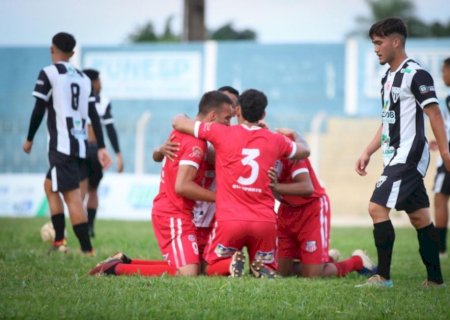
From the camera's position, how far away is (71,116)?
9891mm

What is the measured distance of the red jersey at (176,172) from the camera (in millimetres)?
7816

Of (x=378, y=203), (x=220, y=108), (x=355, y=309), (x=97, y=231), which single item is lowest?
(x=97, y=231)

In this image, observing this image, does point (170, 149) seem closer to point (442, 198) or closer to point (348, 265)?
point (348, 265)

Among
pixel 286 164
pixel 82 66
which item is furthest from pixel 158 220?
pixel 82 66

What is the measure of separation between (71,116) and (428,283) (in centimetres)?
432

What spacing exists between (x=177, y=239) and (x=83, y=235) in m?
2.30

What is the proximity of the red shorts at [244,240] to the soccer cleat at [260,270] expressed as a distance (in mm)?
41

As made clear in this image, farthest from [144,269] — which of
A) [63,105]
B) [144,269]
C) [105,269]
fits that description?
[63,105]

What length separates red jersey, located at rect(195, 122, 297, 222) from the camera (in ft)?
24.9

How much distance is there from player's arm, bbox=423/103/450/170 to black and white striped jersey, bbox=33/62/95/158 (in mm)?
4146

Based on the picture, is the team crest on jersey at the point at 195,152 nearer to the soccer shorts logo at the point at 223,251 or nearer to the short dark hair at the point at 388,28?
the soccer shorts logo at the point at 223,251

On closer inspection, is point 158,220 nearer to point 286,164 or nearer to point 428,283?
point 286,164

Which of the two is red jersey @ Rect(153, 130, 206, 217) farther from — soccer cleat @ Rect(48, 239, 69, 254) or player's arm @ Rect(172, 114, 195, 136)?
soccer cleat @ Rect(48, 239, 69, 254)

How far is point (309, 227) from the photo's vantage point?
8391 millimetres
